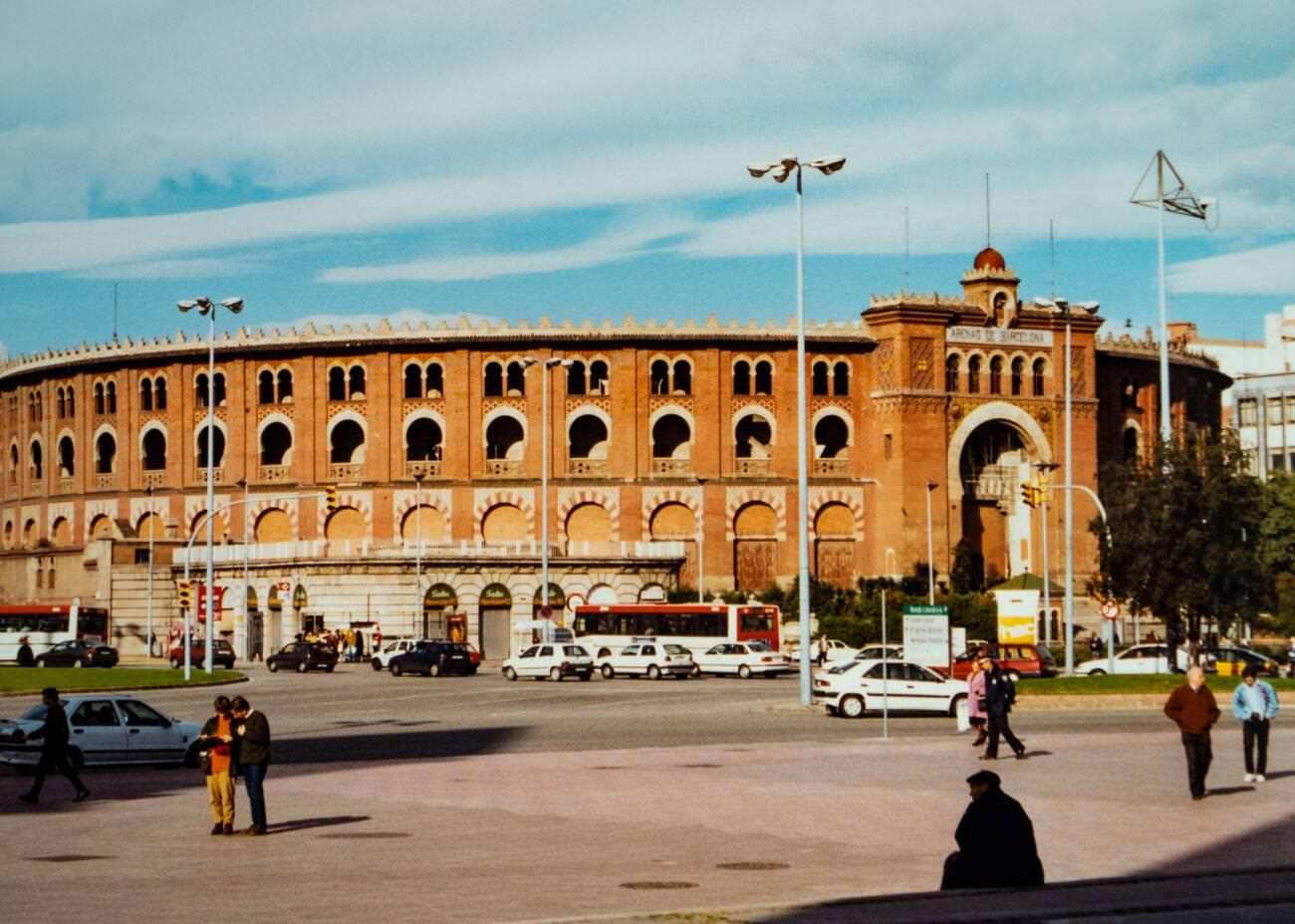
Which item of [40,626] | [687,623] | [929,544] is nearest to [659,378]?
[929,544]

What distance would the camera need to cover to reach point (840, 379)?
300ft

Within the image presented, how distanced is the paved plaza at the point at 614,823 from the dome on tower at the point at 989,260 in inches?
2153

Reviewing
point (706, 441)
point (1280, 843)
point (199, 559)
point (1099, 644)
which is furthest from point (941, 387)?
point (1280, 843)

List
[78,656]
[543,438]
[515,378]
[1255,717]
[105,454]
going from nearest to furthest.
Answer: [1255,717] < [78,656] < [543,438] < [515,378] < [105,454]

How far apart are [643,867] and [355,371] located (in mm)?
77079

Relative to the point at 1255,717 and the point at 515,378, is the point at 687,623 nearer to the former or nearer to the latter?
the point at 515,378

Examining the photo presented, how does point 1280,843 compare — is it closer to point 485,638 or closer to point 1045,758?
point 1045,758

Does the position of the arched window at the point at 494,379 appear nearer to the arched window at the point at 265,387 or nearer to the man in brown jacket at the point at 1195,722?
the arched window at the point at 265,387

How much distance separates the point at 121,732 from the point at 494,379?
206 feet

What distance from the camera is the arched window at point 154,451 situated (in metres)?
99.1

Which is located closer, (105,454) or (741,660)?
(741,660)

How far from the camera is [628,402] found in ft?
297

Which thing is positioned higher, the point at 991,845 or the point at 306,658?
the point at 991,845

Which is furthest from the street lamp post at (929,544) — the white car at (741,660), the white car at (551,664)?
the white car at (551,664)
